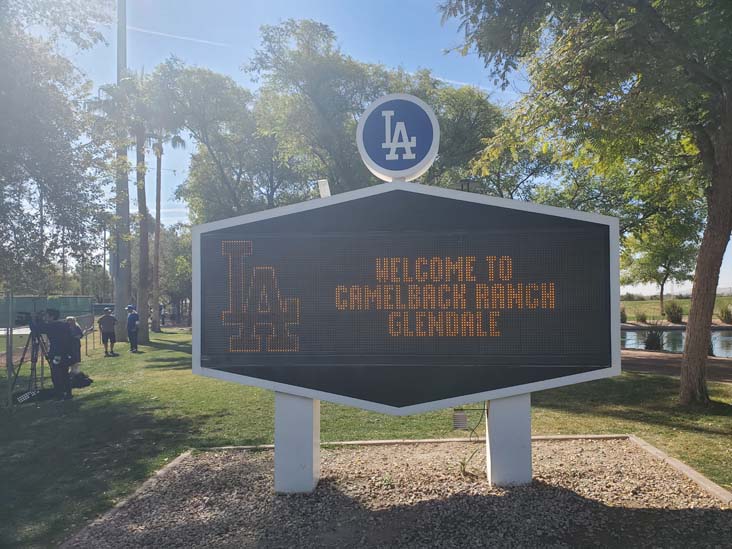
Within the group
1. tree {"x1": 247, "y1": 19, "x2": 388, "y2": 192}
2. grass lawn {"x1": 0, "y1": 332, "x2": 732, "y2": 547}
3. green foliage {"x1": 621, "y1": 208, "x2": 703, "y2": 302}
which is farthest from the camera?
green foliage {"x1": 621, "y1": 208, "x2": 703, "y2": 302}

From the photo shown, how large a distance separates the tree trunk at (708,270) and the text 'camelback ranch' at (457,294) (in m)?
5.67

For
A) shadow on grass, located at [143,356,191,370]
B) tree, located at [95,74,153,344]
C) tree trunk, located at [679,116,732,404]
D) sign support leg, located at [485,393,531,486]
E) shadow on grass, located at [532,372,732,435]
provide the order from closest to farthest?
sign support leg, located at [485,393,531,486] → shadow on grass, located at [532,372,732,435] → tree trunk, located at [679,116,732,404] → tree, located at [95,74,153,344] → shadow on grass, located at [143,356,191,370]

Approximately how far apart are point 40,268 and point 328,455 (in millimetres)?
9252

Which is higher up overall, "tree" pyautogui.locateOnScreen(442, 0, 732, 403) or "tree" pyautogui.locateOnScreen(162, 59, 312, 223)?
"tree" pyautogui.locateOnScreen(162, 59, 312, 223)

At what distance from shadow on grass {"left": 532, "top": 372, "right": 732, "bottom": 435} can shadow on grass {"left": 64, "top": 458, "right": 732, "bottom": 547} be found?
3.88 m

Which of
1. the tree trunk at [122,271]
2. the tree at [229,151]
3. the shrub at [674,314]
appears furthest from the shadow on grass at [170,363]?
the shrub at [674,314]

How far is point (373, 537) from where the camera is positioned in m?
4.33

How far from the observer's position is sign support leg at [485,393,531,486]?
5.28 metres

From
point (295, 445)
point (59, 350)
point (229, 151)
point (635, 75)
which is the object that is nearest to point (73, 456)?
point (295, 445)

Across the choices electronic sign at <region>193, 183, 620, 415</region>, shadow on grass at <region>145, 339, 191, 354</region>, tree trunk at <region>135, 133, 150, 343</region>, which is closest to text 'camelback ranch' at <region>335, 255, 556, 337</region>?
electronic sign at <region>193, 183, 620, 415</region>

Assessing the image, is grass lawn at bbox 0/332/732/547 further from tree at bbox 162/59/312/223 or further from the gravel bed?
tree at bbox 162/59/312/223

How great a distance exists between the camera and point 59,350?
34.4ft

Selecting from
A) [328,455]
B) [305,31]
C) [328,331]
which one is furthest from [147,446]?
[305,31]

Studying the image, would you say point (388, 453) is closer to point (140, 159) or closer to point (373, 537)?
point (373, 537)
